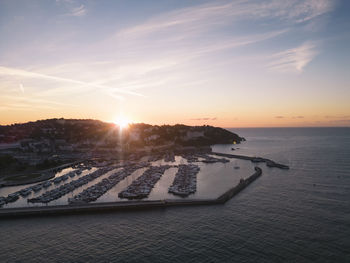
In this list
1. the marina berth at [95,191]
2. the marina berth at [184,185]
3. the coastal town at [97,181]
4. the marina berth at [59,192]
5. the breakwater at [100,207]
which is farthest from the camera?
the marina berth at [184,185]

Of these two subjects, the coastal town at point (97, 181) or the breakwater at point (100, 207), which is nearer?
the breakwater at point (100, 207)

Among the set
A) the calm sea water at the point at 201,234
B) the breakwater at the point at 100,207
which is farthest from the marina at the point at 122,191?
the calm sea water at the point at 201,234

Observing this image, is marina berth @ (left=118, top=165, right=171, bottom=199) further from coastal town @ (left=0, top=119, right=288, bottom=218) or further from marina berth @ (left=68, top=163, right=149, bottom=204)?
marina berth @ (left=68, top=163, right=149, bottom=204)

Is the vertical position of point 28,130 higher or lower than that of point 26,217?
higher

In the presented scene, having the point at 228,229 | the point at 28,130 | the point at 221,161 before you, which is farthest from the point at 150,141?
the point at 228,229

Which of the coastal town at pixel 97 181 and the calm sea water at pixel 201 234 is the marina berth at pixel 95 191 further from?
the calm sea water at pixel 201 234

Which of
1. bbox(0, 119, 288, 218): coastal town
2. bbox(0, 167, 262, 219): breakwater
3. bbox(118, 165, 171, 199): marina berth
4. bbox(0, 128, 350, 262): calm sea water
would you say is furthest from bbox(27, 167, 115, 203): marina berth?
bbox(118, 165, 171, 199): marina berth

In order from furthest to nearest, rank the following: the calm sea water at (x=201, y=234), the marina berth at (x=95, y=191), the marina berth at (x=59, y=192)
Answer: the marina berth at (x=59, y=192)
the marina berth at (x=95, y=191)
the calm sea water at (x=201, y=234)

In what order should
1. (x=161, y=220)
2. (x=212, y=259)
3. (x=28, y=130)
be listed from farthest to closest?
(x=28, y=130) → (x=161, y=220) → (x=212, y=259)

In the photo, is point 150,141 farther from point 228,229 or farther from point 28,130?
point 228,229
